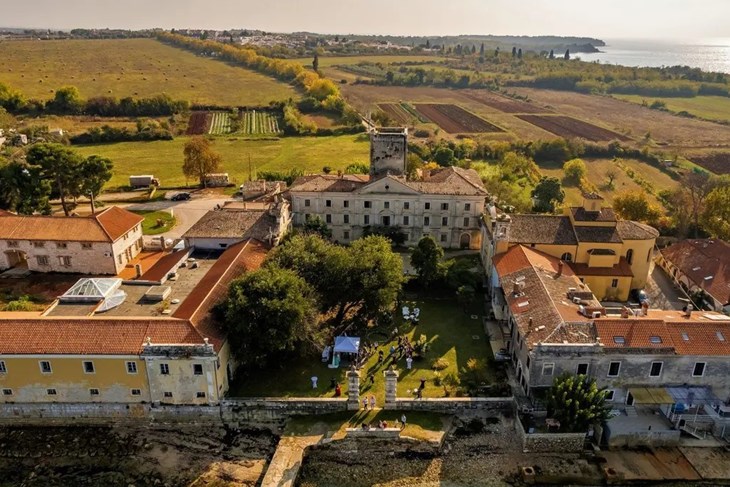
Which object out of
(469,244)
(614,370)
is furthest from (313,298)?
Result: (469,244)

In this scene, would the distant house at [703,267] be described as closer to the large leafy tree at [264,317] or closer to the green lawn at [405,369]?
the green lawn at [405,369]

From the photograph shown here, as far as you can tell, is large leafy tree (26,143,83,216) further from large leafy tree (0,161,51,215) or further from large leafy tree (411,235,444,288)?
large leafy tree (411,235,444,288)

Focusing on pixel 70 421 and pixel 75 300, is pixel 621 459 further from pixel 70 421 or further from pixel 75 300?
pixel 75 300

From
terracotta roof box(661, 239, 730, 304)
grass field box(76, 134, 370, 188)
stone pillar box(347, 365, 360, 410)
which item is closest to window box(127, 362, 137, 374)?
stone pillar box(347, 365, 360, 410)

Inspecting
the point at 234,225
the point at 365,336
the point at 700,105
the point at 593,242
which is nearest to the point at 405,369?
the point at 365,336

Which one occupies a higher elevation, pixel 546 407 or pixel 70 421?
pixel 546 407

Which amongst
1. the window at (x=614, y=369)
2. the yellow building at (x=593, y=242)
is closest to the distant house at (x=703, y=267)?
the yellow building at (x=593, y=242)
